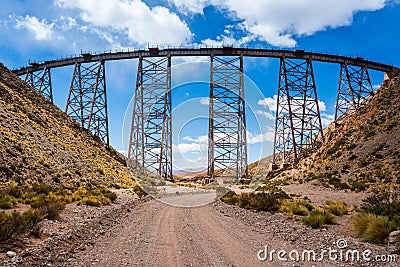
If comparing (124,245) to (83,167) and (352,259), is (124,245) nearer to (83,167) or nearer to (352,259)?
(352,259)

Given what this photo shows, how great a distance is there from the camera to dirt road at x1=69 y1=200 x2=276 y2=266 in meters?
4.77

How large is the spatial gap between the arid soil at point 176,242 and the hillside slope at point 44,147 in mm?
8390

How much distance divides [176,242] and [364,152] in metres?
21.1

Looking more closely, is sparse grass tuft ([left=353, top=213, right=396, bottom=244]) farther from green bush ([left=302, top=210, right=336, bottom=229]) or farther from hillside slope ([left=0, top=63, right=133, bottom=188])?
hillside slope ([left=0, top=63, right=133, bottom=188])

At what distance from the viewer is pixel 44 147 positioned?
20.2 metres

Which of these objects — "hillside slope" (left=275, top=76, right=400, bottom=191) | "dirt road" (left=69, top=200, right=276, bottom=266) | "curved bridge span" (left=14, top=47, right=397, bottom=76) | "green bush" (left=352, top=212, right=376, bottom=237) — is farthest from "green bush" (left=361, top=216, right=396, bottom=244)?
"curved bridge span" (left=14, top=47, right=397, bottom=76)

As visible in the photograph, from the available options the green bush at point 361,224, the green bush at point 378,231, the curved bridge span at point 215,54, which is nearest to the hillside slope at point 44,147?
the curved bridge span at point 215,54

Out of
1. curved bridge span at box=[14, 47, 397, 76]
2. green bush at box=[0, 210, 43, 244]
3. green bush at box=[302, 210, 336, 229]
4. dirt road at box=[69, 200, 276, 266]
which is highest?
curved bridge span at box=[14, 47, 397, 76]

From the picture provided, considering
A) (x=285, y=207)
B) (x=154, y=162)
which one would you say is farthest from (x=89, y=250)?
(x=154, y=162)

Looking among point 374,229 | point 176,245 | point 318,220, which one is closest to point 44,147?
point 176,245

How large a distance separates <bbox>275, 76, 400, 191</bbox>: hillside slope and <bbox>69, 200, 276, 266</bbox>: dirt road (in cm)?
1194

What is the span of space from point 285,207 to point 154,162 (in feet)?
63.7

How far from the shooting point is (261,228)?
7852 millimetres

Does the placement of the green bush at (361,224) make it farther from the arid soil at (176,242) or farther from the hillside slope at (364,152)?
the hillside slope at (364,152)
